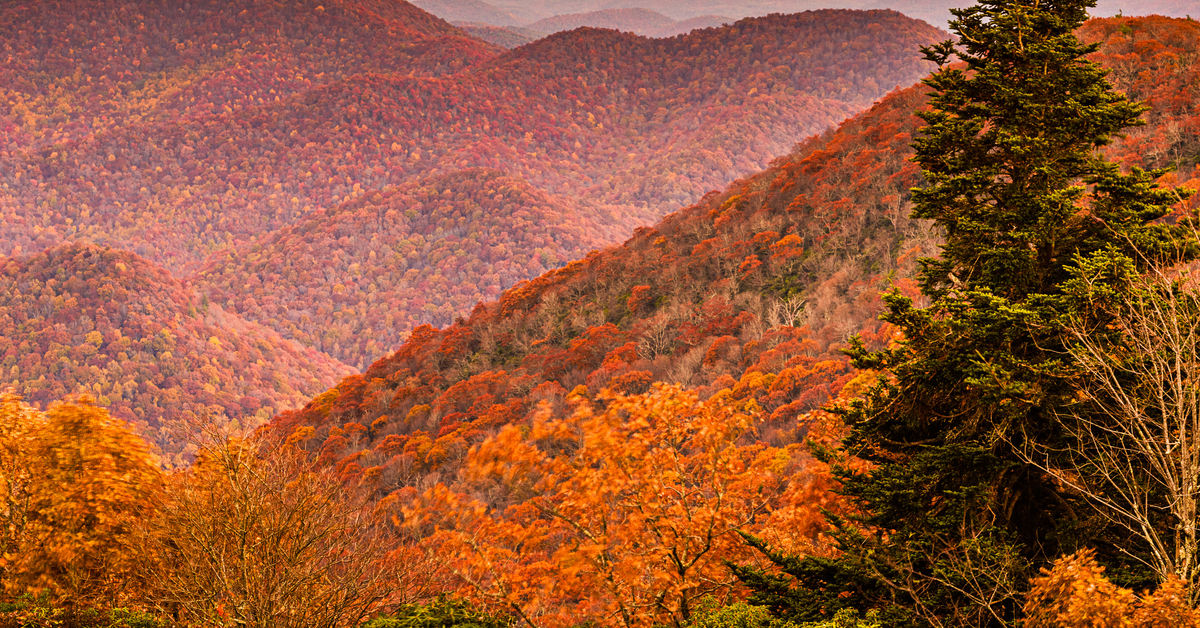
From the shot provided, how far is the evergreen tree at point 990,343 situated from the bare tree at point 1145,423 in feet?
1.11

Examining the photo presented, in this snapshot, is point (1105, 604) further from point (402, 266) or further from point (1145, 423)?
point (402, 266)

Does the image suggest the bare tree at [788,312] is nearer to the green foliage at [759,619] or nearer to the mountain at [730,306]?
the mountain at [730,306]

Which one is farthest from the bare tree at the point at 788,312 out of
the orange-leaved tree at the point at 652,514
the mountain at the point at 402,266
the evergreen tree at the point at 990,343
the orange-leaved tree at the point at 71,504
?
the mountain at the point at 402,266

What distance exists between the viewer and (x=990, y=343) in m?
8.95

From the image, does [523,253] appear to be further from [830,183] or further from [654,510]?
[654,510]

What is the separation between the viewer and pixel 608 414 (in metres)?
13.1

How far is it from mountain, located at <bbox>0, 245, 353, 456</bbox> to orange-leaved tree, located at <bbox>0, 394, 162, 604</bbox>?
10081cm

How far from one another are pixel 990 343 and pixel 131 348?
14334cm

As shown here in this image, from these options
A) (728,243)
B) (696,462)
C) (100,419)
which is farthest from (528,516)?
(728,243)

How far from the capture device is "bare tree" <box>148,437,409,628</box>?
10352 mm

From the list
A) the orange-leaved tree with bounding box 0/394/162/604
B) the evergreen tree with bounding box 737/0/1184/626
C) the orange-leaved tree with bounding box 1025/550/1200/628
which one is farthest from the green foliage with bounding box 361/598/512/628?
the orange-leaved tree with bounding box 1025/550/1200/628

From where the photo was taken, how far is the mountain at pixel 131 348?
114562 mm

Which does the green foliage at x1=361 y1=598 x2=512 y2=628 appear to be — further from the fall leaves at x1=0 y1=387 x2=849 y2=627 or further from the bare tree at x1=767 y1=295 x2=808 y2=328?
the bare tree at x1=767 y1=295 x2=808 y2=328

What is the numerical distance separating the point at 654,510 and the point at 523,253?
163092 mm
